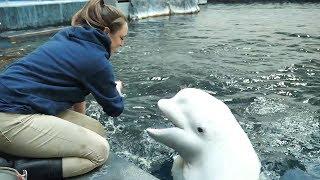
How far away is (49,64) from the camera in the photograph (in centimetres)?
312

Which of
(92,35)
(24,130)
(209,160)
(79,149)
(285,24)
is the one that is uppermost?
(92,35)

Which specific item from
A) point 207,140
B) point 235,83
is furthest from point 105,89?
point 235,83

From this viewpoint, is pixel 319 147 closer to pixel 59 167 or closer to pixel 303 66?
pixel 59 167

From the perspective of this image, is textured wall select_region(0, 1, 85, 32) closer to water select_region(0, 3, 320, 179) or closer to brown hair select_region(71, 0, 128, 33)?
water select_region(0, 3, 320, 179)

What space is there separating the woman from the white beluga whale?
2.17ft

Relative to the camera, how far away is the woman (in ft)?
9.93

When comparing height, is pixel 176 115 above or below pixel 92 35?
below

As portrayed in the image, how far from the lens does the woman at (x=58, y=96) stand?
3.03m

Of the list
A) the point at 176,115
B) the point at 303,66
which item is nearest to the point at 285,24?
the point at 303,66

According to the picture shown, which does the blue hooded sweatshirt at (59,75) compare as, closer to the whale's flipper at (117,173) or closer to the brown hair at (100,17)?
the brown hair at (100,17)

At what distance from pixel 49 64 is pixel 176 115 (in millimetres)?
1203

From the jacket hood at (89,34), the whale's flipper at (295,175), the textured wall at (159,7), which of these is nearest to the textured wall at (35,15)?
the textured wall at (159,7)

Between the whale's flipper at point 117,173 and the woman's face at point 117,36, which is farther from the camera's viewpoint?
the woman's face at point 117,36

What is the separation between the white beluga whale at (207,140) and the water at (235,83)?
0.85 m
